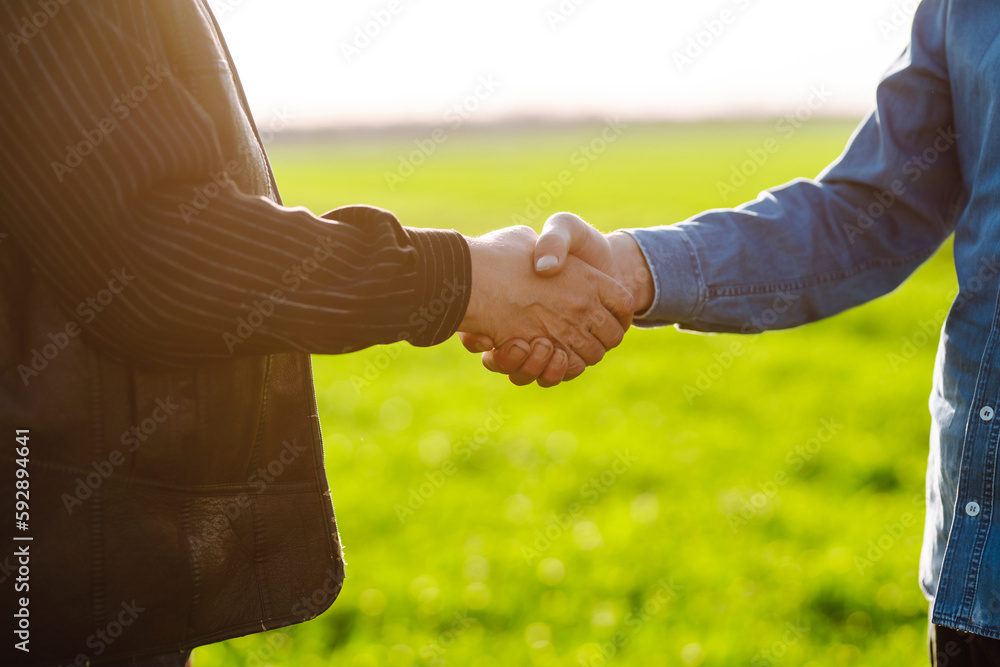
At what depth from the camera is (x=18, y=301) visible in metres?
1.68

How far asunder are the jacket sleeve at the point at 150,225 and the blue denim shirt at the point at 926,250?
130 centimetres

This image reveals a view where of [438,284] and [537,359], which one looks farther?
[537,359]

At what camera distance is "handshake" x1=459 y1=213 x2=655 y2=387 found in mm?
2369

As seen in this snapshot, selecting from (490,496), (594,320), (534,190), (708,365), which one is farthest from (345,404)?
(534,190)

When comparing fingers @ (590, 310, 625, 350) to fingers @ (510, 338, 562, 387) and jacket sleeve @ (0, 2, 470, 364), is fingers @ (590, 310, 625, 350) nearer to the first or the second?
fingers @ (510, 338, 562, 387)

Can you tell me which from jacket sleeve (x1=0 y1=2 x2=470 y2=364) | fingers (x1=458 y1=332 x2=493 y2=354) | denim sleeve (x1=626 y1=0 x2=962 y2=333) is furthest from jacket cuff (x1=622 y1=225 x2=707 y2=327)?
jacket sleeve (x1=0 y1=2 x2=470 y2=364)

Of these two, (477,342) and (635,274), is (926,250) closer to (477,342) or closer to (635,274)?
(635,274)

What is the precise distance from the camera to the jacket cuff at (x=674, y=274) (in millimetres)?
2771

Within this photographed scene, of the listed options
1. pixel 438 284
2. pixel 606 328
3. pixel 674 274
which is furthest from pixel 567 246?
pixel 438 284

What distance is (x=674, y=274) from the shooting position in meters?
2.78

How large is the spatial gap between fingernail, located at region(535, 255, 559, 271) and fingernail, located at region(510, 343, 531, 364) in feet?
0.82

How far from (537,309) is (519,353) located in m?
0.15

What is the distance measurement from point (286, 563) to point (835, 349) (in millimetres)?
9148

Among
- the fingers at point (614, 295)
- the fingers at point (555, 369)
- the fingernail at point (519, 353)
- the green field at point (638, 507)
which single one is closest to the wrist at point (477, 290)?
the fingernail at point (519, 353)
